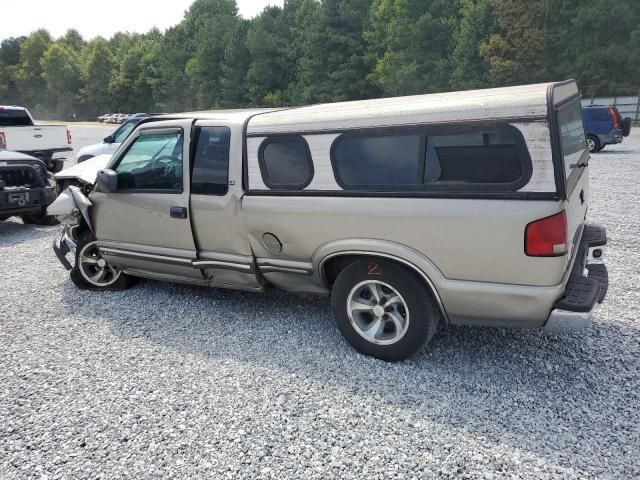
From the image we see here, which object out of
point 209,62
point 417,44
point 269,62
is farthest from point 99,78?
point 417,44

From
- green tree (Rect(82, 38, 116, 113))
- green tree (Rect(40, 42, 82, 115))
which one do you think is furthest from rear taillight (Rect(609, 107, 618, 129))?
green tree (Rect(40, 42, 82, 115))

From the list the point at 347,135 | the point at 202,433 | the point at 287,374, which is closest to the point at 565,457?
the point at 287,374

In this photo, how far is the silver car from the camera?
290 centimetres

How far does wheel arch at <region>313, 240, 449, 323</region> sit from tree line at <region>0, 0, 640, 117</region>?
3564 cm

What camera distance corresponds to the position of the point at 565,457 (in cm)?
258

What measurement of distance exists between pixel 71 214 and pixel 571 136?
4.66 metres

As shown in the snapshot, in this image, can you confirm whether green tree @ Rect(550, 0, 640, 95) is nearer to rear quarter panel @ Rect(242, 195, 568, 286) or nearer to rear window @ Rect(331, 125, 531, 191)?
rear window @ Rect(331, 125, 531, 191)

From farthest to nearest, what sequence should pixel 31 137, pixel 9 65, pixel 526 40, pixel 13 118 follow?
pixel 9 65 → pixel 526 40 → pixel 13 118 → pixel 31 137

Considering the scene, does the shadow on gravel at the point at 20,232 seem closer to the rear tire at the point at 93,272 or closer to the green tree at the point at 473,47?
the rear tire at the point at 93,272

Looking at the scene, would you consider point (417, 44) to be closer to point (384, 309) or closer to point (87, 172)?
point (87, 172)

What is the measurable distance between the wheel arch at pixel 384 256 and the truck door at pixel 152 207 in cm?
132

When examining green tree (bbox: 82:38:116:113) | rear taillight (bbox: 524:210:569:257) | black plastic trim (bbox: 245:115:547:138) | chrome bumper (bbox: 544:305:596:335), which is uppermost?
green tree (bbox: 82:38:116:113)

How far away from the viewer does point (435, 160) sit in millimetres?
3145

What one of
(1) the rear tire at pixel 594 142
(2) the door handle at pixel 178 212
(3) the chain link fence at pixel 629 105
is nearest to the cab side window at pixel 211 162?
(2) the door handle at pixel 178 212
